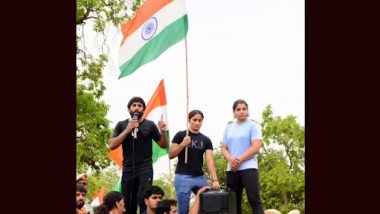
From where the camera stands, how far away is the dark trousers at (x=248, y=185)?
8.32 meters

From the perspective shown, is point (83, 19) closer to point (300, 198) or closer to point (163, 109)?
point (163, 109)

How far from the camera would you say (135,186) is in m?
8.62

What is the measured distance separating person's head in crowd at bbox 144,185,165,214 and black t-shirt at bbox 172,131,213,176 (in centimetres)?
51

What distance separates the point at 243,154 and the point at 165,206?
1.11m

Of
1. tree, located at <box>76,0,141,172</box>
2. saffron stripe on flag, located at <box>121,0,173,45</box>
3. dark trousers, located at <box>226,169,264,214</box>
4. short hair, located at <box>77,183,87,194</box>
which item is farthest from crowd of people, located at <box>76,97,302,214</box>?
tree, located at <box>76,0,141,172</box>

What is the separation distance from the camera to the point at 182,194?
855cm

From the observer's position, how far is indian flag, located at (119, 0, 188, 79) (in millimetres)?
9609

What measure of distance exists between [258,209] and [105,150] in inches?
600

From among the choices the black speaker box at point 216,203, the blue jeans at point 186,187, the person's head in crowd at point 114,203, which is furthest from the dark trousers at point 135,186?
the black speaker box at point 216,203

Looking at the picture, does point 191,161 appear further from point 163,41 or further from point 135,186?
point 163,41

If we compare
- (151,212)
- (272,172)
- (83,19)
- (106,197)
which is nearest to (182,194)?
(151,212)

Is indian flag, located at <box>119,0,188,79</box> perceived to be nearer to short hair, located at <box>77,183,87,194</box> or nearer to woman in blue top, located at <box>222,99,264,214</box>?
woman in blue top, located at <box>222,99,264,214</box>

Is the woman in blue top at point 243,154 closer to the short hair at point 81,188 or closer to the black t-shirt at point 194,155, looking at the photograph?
the black t-shirt at point 194,155

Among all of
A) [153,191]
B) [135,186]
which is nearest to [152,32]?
[135,186]
